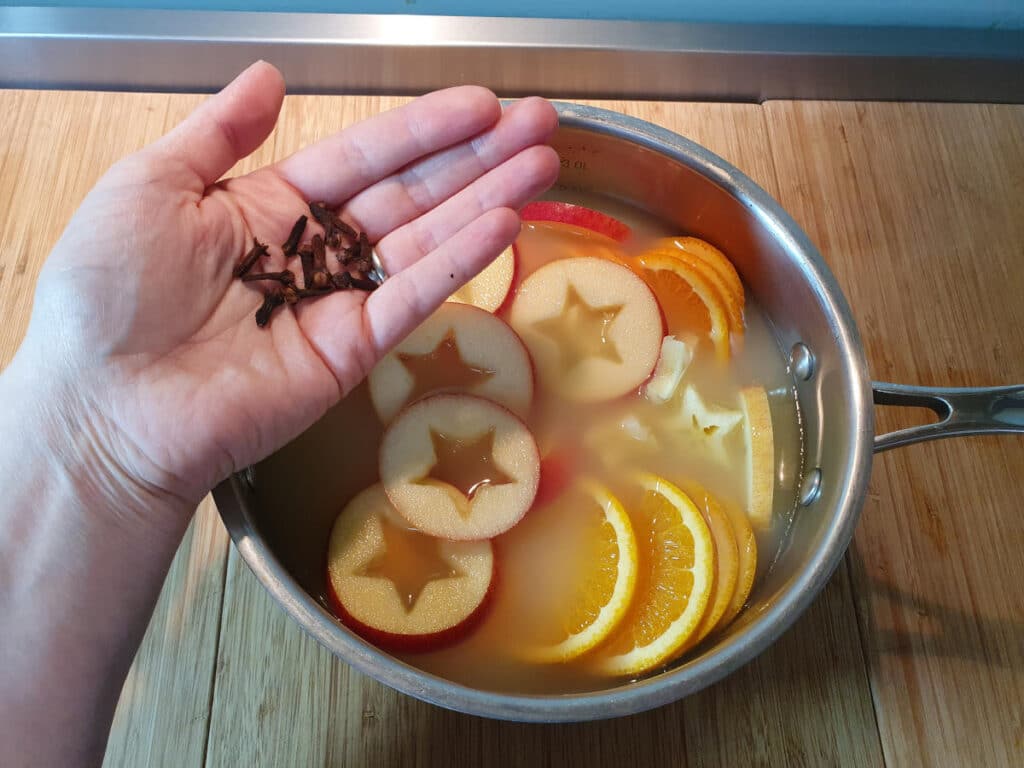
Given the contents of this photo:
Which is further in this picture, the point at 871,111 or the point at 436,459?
the point at 871,111

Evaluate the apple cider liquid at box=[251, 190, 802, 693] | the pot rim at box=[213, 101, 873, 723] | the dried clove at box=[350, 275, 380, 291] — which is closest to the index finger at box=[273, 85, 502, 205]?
the dried clove at box=[350, 275, 380, 291]

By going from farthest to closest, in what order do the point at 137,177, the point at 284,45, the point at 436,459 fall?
the point at 284,45, the point at 436,459, the point at 137,177

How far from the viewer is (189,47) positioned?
1033mm

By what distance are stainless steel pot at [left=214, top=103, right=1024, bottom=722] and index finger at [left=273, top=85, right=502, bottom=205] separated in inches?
4.8

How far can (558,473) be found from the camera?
0.82 meters

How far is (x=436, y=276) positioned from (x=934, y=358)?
645 mm

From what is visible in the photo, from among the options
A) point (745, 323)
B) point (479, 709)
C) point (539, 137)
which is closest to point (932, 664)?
point (745, 323)

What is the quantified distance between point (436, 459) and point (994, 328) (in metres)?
0.73

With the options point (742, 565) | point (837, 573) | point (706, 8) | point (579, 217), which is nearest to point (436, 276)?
point (579, 217)

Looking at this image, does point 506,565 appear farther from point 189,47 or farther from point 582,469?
point 189,47

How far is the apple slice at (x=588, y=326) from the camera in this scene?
85 centimetres

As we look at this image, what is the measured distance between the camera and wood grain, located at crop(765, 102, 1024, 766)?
80 cm

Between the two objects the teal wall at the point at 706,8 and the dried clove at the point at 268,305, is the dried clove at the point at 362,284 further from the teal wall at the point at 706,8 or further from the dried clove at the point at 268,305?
the teal wall at the point at 706,8

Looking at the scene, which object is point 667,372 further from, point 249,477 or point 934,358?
point 249,477
